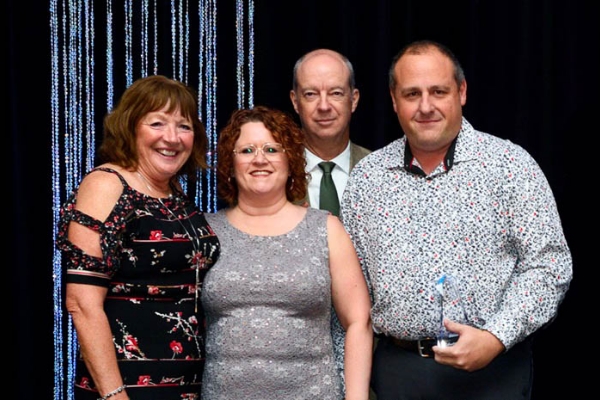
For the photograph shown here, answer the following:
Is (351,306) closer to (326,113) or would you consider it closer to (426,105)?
(426,105)

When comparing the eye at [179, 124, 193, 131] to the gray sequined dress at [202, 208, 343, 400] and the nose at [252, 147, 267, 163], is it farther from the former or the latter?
the gray sequined dress at [202, 208, 343, 400]

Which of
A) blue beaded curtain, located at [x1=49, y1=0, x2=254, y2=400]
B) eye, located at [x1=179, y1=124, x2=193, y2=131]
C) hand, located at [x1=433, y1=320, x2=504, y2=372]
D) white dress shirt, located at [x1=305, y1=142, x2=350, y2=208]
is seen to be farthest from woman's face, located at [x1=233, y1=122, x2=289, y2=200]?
blue beaded curtain, located at [x1=49, y1=0, x2=254, y2=400]

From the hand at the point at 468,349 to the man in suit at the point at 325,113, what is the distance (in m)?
0.79

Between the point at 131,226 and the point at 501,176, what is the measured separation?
93 cm

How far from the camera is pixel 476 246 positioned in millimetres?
2172

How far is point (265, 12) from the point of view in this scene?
3.32 metres

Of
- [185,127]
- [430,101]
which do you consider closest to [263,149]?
[185,127]

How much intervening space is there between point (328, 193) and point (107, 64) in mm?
1038

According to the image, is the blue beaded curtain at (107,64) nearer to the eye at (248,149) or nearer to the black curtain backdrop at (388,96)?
the black curtain backdrop at (388,96)

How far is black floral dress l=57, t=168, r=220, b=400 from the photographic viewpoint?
82.1 inches

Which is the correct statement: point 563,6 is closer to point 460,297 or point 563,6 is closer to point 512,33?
point 512,33

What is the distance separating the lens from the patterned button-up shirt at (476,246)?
213 cm

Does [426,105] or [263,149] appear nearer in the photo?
[426,105]

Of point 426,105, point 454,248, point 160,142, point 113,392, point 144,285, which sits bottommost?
point 113,392
